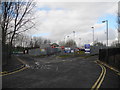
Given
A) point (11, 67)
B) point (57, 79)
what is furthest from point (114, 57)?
point (11, 67)

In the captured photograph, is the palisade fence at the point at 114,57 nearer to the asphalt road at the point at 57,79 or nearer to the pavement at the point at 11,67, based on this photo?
the asphalt road at the point at 57,79

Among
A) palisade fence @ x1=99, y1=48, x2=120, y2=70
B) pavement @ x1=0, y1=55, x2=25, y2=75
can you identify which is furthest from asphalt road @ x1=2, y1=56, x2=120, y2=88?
palisade fence @ x1=99, y1=48, x2=120, y2=70

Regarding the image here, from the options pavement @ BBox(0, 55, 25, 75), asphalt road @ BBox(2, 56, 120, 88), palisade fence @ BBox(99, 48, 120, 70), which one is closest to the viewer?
asphalt road @ BBox(2, 56, 120, 88)

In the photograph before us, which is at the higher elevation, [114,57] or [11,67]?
[114,57]

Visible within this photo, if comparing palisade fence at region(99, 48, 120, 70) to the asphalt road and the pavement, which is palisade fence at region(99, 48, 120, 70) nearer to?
the asphalt road

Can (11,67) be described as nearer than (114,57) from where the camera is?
Yes

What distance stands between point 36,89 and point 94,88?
9.28 feet

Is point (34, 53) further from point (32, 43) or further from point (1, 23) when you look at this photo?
point (32, 43)

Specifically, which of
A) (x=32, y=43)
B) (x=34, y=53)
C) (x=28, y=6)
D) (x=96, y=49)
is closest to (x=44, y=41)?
(x=32, y=43)

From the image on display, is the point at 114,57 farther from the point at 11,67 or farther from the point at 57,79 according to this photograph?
the point at 11,67

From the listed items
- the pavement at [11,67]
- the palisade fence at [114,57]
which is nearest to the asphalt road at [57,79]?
the pavement at [11,67]

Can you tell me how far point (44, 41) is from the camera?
464 feet

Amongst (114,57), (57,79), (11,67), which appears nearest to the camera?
(57,79)

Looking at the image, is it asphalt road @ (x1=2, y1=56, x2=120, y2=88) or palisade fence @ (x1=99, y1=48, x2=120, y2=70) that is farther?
palisade fence @ (x1=99, y1=48, x2=120, y2=70)
